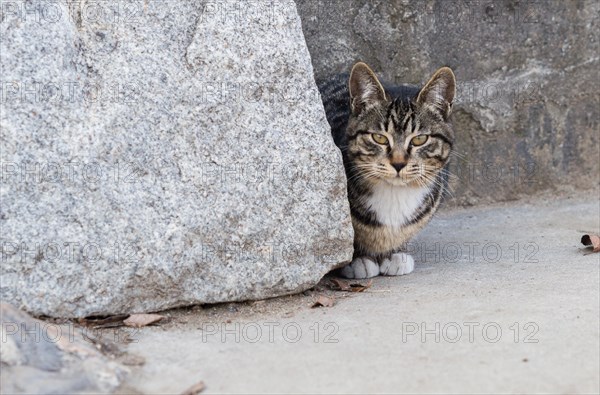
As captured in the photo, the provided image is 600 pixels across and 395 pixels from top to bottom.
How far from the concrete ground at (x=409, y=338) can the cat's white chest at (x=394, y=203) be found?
0.27 m

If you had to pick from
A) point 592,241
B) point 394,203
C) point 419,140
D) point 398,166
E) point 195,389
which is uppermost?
point 419,140

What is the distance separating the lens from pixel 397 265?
3840mm

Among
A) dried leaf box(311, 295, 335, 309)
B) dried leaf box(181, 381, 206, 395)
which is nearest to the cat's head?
dried leaf box(311, 295, 335, 309)

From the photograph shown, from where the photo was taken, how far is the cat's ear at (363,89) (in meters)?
3.74

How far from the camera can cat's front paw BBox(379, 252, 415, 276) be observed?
3.83 metres

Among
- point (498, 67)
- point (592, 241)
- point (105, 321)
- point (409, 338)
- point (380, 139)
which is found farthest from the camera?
point (498, 67)

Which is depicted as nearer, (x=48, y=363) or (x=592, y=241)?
(x=48, y=363)

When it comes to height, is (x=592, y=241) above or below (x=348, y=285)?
above

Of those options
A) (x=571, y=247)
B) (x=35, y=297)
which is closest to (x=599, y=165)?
(x=571, y=247)

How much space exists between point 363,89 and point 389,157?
1.16ft

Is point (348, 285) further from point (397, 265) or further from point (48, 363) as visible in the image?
point (48, 363)

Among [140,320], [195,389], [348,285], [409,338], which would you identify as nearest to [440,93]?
[348,285]

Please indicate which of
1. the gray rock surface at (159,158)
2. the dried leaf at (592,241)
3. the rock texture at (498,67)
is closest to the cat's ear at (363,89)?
the gray rock surface at (159,158)

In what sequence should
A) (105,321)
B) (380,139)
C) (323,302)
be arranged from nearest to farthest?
(105,321)
(323,302)
(380,139)
